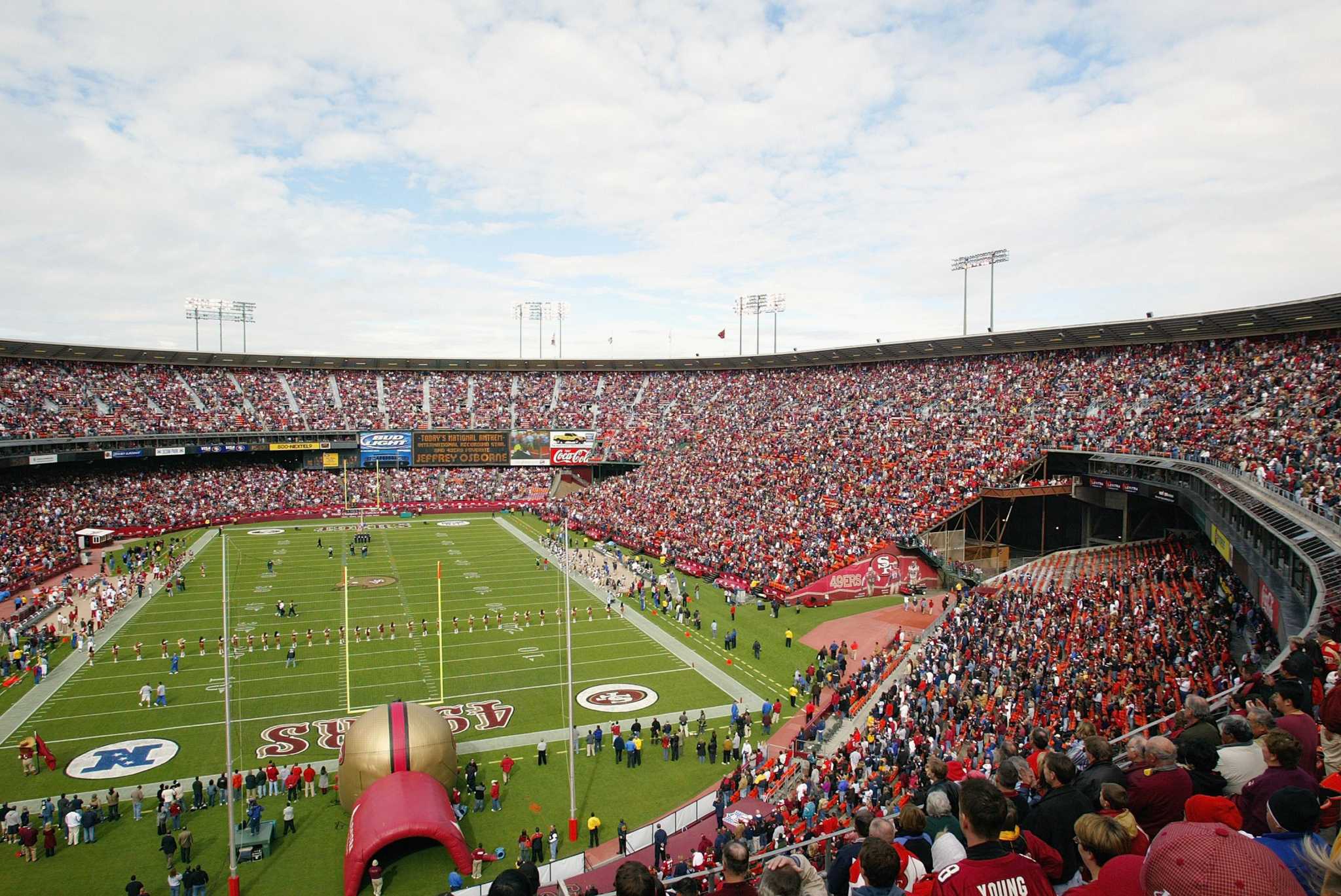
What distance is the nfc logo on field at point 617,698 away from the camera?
971 inches

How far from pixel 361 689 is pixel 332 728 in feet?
10.0

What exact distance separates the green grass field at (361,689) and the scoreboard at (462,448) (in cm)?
2811

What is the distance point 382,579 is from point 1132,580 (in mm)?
33301

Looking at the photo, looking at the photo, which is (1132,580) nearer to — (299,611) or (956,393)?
(956,393)

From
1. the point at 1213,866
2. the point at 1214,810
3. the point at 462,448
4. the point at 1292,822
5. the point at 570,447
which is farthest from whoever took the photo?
the point at 570,447

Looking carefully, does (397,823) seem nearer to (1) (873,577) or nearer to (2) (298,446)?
(1) (873,577)

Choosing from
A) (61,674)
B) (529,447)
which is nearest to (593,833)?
(61,674)

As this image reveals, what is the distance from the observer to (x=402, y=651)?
3006 cm

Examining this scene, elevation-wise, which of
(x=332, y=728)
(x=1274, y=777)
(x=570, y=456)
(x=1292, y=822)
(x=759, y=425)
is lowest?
(x=332, y=728)

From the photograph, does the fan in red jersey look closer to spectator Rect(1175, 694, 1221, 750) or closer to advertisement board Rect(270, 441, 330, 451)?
spectator Rect(1175, 694, 1221, 750)

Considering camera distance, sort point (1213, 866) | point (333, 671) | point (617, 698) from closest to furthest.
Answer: point (1213, 866) → point (617, 698) → point (333, 671)

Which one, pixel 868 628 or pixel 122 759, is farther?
pixel 868 628

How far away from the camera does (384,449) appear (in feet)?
238

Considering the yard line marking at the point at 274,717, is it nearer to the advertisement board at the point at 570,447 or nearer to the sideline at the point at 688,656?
the sideline at the point at 688,656
